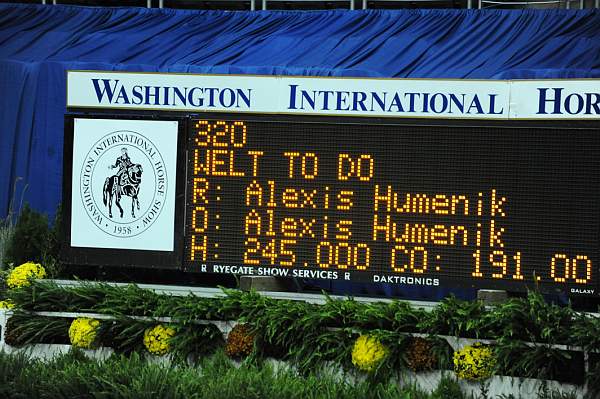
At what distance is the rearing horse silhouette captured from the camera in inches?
432

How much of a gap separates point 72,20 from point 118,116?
7593 mm

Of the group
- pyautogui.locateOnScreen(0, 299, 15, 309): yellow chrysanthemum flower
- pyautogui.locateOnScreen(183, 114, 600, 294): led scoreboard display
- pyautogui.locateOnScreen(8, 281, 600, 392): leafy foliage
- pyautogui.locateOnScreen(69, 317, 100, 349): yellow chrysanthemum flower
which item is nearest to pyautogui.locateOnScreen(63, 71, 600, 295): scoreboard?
pyautogui.locateOnScreen(183, 114, 600, 294): led scoreboard display

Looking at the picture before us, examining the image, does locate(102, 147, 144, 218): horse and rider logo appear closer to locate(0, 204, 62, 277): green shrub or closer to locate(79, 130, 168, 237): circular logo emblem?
locate(79, 130, 168, 237): circular logo emblem

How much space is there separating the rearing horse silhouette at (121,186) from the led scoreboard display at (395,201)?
58cm

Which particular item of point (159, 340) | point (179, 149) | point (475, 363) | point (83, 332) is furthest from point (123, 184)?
point (475, 363)

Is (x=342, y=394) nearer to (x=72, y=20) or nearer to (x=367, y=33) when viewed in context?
(x=367, y=33)

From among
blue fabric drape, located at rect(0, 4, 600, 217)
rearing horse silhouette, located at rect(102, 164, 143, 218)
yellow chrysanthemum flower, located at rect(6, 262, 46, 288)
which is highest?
blue fabric drape, located at rect(0, 4, 600, 217)

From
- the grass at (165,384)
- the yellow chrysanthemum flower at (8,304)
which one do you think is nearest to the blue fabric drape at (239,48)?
the yellow chrysanthemum flower at (8,304)

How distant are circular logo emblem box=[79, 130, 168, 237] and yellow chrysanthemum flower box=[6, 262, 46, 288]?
111cm

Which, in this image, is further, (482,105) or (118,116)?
(118,116)

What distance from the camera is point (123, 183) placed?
36.0 ft

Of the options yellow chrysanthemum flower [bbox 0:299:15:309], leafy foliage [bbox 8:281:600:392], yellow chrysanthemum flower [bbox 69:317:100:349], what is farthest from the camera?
yellow chrysanthemum flower [bbox 0:299:15:309]

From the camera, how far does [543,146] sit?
10.0 m

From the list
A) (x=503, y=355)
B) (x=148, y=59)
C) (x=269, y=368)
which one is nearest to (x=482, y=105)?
(x=503, y=355)
